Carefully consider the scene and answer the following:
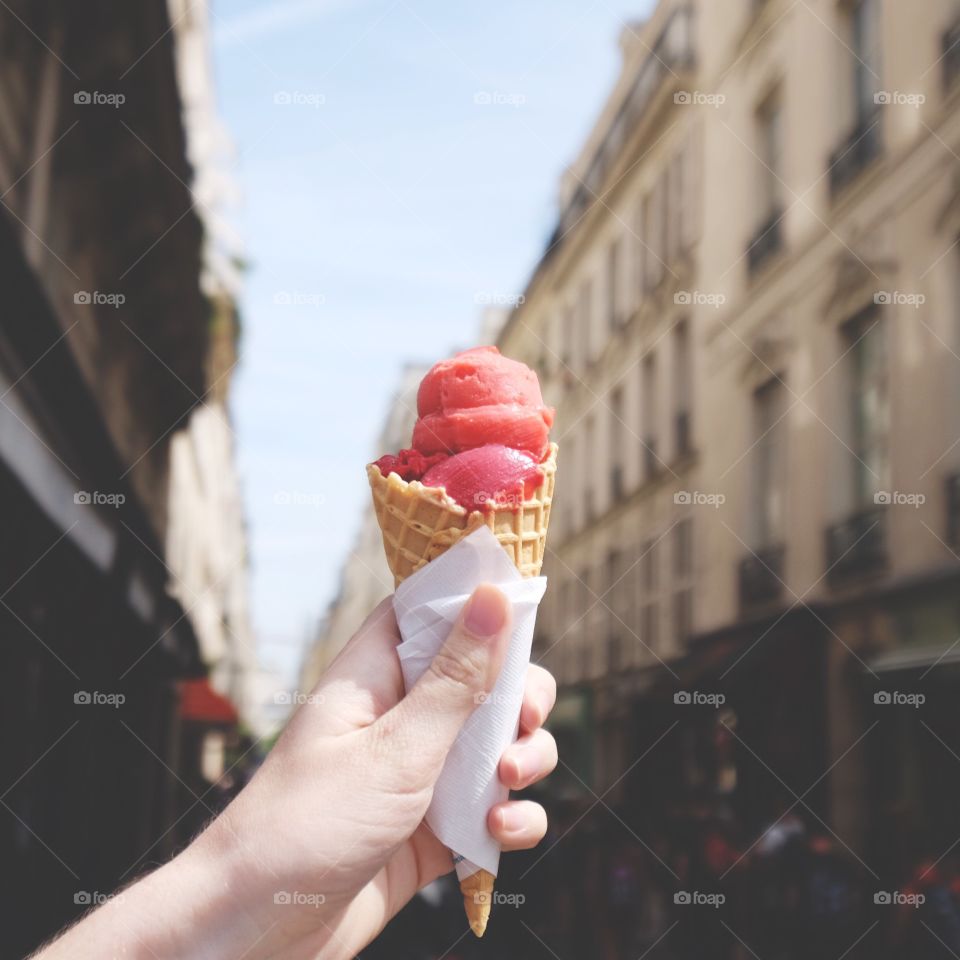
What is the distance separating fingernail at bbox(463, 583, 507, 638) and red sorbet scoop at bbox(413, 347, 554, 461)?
0.54 metres

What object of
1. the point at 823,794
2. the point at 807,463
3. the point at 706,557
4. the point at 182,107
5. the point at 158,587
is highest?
the point at 182,107

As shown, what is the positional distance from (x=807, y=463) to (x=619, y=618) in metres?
9.37

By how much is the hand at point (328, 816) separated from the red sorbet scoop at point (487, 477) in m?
0.34

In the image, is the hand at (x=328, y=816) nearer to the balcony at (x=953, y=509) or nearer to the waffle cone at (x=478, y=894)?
the waffle cone at (x=478, y=894)

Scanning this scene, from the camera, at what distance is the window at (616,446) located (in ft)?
81.7

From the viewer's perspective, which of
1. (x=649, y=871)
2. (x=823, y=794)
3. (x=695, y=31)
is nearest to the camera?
(x=823, y=794)

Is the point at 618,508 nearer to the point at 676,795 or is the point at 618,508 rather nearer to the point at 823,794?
the point at 676,795

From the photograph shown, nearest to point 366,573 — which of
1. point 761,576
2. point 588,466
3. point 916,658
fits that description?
point 588,466

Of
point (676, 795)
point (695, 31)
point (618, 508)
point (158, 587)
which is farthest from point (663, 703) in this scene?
point (695, 31)

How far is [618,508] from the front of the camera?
80.8ft

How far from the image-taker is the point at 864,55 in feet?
47.3

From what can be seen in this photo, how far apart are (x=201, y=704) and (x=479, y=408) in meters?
21.4

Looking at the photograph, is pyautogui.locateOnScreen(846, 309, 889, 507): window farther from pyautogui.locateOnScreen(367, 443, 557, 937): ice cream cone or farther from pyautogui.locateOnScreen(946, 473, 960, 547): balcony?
pyautogui.locateOnScreen(367, 443, 557, 937): ice cream cone

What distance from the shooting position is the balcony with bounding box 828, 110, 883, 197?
13617mm
